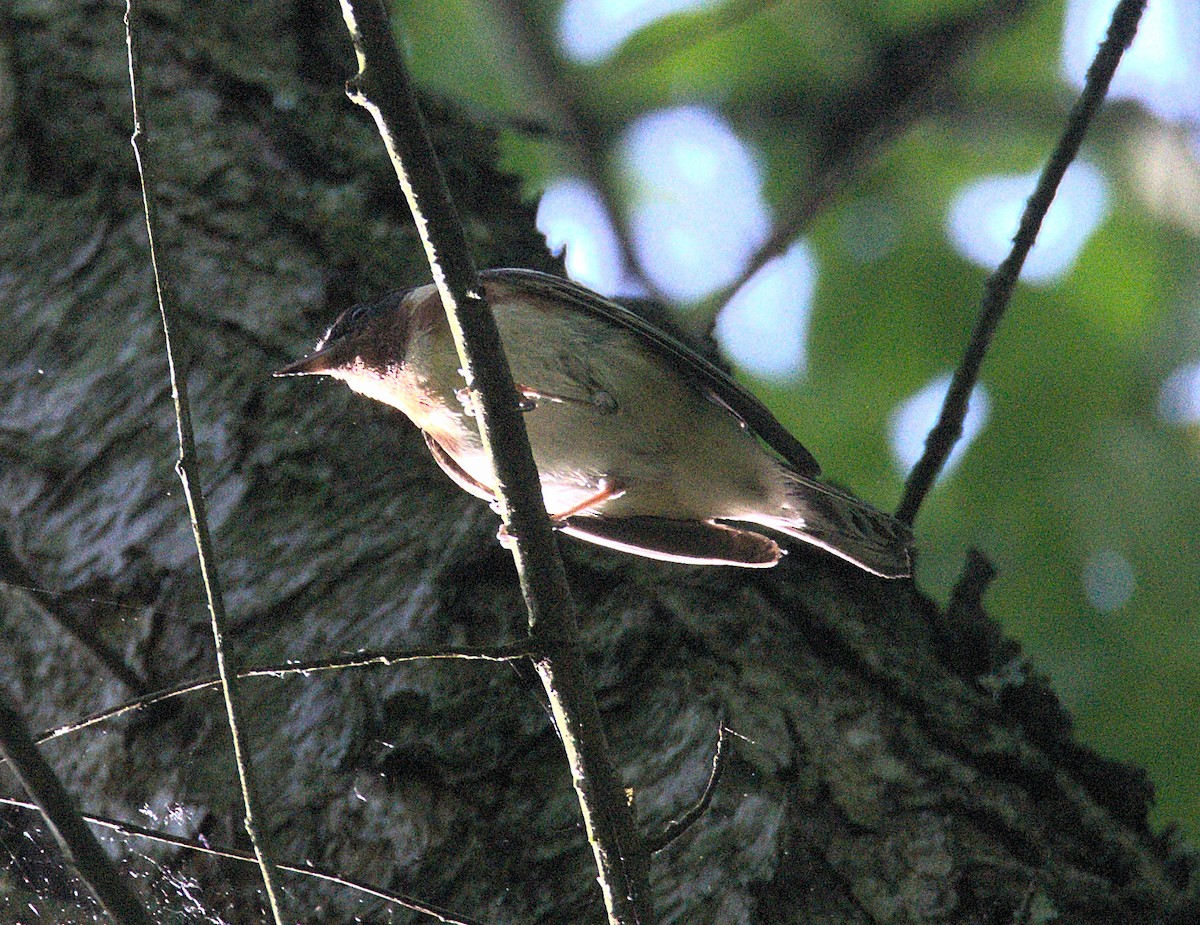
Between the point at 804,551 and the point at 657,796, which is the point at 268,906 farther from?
the point at 804,551

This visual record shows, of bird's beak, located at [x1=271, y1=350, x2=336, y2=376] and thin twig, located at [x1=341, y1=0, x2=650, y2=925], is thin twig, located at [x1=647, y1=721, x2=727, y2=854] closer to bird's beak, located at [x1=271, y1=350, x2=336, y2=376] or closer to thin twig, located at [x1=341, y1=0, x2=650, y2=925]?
thin twig, located at [x1=341, y1=0, x2=650, y2=925]

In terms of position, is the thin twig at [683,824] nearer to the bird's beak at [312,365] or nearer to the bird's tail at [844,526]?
the bird's tail at [844,526]

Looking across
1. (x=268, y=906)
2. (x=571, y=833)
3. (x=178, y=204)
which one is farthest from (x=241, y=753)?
(x=178, y=204)

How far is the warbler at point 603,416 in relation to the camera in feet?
9.41

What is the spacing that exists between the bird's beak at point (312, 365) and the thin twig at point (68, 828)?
145 cm

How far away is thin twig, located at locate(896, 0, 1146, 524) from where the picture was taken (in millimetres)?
2801

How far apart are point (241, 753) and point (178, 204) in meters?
1.96

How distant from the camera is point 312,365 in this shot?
2875mm

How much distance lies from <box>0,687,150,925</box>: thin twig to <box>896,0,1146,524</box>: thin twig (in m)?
2.13

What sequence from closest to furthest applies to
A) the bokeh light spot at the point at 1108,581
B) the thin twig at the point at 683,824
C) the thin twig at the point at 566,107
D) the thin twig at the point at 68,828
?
the thin twig at the point at 68,828
the thin twig at the point at 683,824
the bokeh light spot at the point at 1108,581
the thin twig at the point at 566,107

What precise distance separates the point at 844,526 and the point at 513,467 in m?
1.43

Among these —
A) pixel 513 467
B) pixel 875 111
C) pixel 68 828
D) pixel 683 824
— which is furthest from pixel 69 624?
pixel 875 111

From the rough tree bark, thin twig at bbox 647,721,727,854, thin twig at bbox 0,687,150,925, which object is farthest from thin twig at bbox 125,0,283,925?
the rough tree bark

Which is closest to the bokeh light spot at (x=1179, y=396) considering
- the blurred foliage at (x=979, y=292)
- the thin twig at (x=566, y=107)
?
the blurred foliage at (x=979, y=292)
